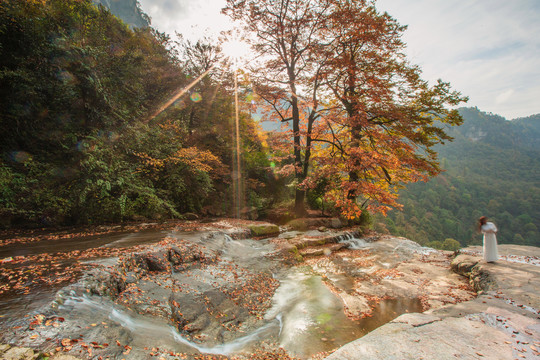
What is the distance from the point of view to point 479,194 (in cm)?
8306

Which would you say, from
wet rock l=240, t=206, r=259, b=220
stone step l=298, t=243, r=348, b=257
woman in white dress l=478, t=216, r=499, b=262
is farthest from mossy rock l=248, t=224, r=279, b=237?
woman in white dress l=478, t=216, r=499, b=262

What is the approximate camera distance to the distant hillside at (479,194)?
62.6 m

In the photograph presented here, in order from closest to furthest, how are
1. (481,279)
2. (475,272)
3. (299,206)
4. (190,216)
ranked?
(481,279) → (475,272) → (190,216) → (299,206)

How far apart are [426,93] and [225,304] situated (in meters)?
13.8

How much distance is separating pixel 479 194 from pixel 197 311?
363 feet

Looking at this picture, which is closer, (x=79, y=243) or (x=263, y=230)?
(x=79, y=243)

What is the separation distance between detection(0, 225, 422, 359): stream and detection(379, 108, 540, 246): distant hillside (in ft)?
128

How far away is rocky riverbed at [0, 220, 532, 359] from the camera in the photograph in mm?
3172

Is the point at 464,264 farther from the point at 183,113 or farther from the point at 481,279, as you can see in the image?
the point at 183,113

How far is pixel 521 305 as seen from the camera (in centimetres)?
461

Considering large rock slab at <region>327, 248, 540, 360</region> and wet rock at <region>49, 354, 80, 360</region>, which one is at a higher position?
wet rock at <region>49, 354, 80, 360</region>

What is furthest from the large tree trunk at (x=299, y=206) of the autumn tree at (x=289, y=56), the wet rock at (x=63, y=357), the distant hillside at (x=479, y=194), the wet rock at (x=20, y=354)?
the distant hillside at (x=479, y=194)

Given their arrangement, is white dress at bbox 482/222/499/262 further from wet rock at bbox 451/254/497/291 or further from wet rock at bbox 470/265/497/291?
wet rock at bbox 470/265/497/291

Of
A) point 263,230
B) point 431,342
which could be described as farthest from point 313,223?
point 431,342
